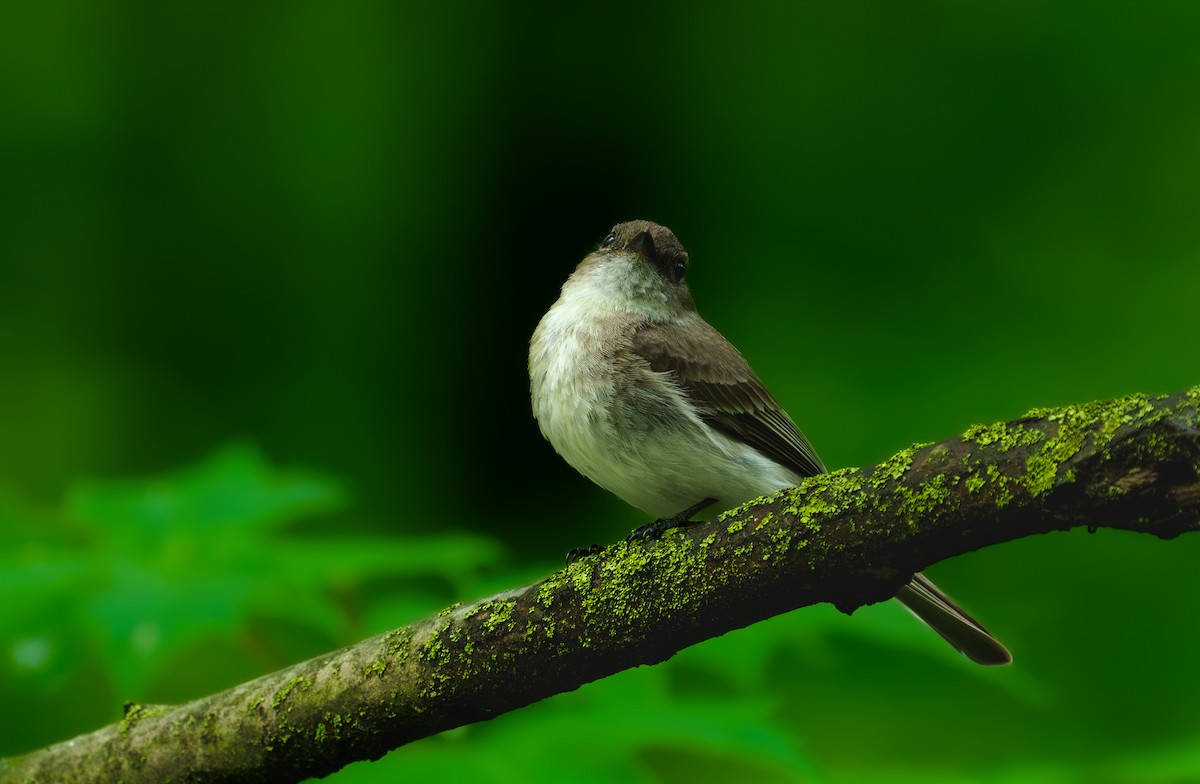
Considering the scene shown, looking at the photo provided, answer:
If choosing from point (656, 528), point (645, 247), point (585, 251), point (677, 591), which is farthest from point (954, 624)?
point (585, 251)

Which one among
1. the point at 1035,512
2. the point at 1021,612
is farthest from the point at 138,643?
the point at 1021,612

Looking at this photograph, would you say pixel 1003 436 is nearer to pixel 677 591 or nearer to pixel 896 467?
pixel 896 467

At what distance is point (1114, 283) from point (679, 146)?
2.57 metres

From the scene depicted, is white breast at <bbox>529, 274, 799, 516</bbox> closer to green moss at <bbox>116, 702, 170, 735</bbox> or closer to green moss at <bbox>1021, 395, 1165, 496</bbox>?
green moss at <bbox>116, 702, 170, 735</bbox>

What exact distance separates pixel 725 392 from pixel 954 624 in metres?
1.00

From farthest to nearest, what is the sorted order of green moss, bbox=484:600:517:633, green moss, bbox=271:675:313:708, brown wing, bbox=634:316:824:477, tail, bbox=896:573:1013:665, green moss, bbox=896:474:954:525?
brown wing, bbox=634:316:824:477, tail, bbox=896:573:1013:665, green moss, bbox=271:675:313:708, green moss, bbox=484:600:517:633, green moss, bbox=896:474:954:525

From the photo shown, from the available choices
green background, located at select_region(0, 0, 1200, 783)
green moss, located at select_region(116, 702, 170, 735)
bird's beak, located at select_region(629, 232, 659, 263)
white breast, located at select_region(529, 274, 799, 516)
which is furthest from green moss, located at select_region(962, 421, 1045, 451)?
bird's beak, located at select_region(629, 232, 659, 263)

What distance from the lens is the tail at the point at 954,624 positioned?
309 cm

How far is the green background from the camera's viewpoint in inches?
208

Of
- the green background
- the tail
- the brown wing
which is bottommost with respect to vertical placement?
the tail

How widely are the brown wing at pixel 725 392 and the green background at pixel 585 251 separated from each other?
686mm

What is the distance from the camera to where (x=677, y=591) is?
7.69ft

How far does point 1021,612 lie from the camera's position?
5.35 metres

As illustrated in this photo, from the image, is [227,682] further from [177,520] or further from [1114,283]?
[1114,283]
